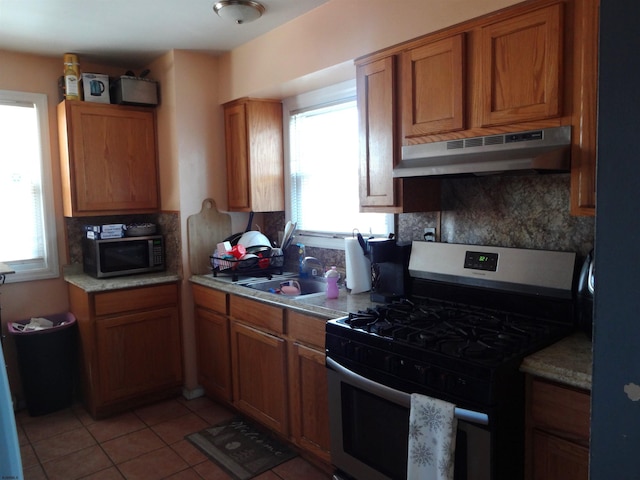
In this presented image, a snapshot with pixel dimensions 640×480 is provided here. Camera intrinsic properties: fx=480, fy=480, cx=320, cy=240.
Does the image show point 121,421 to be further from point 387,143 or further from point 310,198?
A: point 387,143

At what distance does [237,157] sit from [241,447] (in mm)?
1895

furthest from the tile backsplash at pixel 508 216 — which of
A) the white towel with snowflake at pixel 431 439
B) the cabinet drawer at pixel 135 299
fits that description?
the cabinet drawer at pixel 135 299

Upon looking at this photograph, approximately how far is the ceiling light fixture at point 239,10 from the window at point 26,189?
165cm

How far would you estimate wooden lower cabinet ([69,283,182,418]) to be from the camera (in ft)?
10.1

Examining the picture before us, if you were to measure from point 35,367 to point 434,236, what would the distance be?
105 inches

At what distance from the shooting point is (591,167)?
1591 mm

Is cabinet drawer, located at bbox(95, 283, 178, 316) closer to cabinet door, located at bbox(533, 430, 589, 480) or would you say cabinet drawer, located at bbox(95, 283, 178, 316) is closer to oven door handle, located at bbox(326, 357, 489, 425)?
oven door handle, located at bbox(326, 357, 489, 425)

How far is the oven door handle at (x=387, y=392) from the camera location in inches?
59.4

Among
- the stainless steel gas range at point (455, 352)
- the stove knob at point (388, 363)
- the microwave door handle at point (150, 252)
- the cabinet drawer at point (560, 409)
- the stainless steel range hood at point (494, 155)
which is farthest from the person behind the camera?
the microwave door handle at point (150, 252)

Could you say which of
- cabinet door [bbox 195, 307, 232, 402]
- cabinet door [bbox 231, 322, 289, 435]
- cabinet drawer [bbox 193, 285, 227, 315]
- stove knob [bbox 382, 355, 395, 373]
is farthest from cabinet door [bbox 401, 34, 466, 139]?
cabinet door [bbox 195, 307, 232, 402]

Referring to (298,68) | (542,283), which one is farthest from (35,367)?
(542,283)

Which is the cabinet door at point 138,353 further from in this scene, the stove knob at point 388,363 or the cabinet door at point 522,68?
the cabinet door at point 522,68

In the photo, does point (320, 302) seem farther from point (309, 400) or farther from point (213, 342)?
point (213, 342)

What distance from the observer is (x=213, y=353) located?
Result: 3.20 metres
